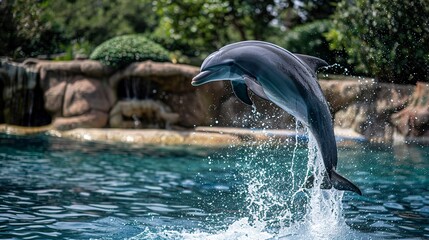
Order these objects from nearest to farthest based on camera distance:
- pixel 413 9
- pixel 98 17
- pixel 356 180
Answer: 1. pixel 356 180
2. pixel 413 9
3. pixel 98 17

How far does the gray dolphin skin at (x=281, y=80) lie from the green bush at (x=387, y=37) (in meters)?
11.1

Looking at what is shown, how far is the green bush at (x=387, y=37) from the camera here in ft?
51.6

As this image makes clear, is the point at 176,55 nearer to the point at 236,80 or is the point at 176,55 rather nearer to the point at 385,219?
the point at 385,219

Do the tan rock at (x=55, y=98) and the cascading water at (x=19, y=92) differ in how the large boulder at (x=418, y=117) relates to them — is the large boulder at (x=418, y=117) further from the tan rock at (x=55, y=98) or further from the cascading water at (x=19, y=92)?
the cascading water at (x=19, y=92)

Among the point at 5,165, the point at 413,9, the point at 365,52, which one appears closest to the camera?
the point at 5,165

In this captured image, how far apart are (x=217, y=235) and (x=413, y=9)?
1083cm

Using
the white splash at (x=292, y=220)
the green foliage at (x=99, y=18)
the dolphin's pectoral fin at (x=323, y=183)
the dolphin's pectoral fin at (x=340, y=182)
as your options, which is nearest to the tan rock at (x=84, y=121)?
the green foliage at (x=99, y=18)

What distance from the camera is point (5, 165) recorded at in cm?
1084

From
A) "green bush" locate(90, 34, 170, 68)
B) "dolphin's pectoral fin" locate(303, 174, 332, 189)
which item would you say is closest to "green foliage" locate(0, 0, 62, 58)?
"green bush" locate(90, 34, 170, 68)

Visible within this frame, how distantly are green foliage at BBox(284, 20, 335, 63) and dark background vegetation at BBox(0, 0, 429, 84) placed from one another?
0.10 feet

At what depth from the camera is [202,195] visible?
8.69 m

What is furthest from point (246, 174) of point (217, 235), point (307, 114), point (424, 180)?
point (307, 114)

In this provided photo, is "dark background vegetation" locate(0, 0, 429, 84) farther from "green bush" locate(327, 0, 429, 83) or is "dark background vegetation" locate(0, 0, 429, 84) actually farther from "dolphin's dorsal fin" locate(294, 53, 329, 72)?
"dolphin's dorsal fin" locate(294, 53, 329, 72)

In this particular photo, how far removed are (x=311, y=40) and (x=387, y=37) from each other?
4407 mm
